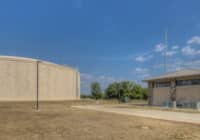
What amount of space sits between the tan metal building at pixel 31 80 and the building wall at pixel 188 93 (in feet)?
91.4

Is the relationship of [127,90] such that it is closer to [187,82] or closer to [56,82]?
[56,82]

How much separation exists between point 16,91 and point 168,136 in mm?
48498

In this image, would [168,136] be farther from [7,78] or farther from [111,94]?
[111,94]

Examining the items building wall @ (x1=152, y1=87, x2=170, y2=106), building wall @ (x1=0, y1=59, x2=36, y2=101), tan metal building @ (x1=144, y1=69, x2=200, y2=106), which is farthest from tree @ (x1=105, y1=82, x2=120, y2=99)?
building wall @ (x1=152, y1=87, x2=170, y2=106)

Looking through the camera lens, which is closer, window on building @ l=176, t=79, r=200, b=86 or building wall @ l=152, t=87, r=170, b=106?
window on building @ l=176, t=79, r=200, b=86

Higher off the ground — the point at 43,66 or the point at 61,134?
the point at 43,66

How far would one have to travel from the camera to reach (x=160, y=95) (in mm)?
42281

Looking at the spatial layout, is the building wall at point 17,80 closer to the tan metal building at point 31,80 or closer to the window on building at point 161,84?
the tan metal building at point 31,80

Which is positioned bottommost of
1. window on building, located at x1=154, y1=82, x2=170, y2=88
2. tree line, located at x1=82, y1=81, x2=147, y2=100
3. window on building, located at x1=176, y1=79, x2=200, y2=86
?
tree line, located at x1=82, y1=81, x2=147, y2=100

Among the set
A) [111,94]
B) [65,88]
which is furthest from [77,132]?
[111,94]

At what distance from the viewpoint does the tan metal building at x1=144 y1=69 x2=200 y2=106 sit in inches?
1398

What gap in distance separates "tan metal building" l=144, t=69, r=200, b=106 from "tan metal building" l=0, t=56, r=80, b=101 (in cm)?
2355

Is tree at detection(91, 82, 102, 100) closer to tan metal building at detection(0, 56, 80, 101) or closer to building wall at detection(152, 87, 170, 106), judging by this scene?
tan metal building at detection(0, 56, 80, 101)

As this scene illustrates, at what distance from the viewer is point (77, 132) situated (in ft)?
37.6
